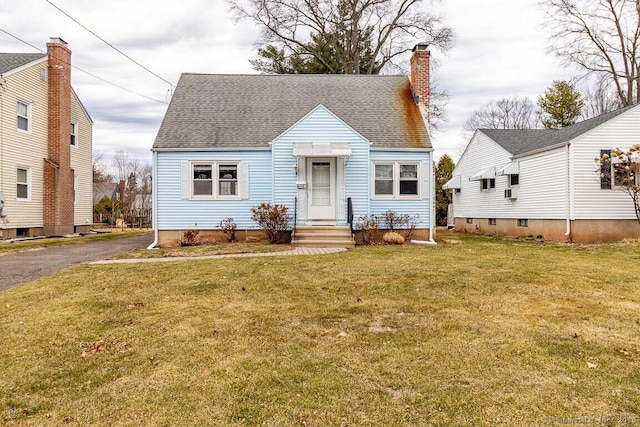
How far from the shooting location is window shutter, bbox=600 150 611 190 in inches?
559

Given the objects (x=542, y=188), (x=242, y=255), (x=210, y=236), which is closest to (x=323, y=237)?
(x=242, y=255)

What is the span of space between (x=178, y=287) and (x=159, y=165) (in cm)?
820

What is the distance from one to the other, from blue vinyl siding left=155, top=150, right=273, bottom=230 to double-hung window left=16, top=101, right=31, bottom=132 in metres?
7.89

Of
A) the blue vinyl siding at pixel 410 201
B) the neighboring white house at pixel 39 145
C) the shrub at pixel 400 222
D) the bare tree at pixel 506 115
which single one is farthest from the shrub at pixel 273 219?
the bare tree at pixel 506 115

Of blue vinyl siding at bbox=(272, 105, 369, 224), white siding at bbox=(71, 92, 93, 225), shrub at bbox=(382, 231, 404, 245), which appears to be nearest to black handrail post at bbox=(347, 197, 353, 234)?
blue vinyl siding at bbox=(272, 105, 369, 224)

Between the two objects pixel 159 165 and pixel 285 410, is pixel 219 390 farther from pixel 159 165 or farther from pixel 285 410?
pixel 159 165

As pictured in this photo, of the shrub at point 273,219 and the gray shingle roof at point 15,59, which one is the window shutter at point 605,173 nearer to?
the shrub at point 273,219

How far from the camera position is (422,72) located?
51.0 ft

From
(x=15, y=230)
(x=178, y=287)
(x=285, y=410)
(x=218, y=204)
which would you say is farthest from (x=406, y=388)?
(x=15, y=230)

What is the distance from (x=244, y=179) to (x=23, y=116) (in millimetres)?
10647

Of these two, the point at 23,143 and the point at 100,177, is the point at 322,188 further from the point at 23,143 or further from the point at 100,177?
the point at 100,177

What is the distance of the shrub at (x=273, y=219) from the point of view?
1316cm

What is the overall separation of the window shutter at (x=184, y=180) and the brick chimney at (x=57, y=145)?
8.47 metres

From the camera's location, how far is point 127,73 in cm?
1911
